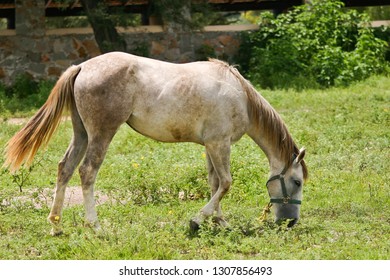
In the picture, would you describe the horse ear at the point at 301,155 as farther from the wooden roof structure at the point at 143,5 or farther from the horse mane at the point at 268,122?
the wooden roof structure at the point at 143,5

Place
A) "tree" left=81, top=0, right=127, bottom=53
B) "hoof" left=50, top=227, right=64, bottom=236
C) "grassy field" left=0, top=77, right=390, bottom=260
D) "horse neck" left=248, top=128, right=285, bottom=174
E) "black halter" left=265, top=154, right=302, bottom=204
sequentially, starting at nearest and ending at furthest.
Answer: "grassy field" left=0, top=77, right=390, bottom=260
"hoof" left=50, top=227, right=64, bottom=236
"black halter" left=265, top=154, right=302, bottom=204
"horse neck" left=248, top=128, right=285, bottom=174
"tree" left=81, top=0, right=127, bottom=53

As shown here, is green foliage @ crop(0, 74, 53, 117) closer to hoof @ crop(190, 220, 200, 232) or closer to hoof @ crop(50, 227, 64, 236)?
hoof @ crop(50, 227, 64, 236)

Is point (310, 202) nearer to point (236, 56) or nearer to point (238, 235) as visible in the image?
point (238, 235)

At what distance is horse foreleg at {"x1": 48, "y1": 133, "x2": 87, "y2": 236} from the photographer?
770 centimetres

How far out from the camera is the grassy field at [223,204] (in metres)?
6.92

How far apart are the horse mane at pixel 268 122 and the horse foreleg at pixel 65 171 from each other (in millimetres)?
1495

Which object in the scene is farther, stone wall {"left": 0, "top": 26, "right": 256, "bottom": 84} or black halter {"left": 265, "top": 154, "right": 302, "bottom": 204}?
stone wall {"left": 0, "top": 26, "right": 256, "bottom": 84}

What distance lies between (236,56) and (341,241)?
12.3 meters

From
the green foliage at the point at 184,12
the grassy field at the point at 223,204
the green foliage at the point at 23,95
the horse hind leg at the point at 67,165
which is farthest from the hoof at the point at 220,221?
the green foliage at the point at 184,12

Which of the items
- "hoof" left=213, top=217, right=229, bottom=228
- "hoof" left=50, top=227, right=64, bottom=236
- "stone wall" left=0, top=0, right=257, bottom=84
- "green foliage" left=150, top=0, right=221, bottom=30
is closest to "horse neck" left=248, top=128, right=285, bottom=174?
"hoof" left=213, top=217, right=229, bottom=228

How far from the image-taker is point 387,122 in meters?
13.2

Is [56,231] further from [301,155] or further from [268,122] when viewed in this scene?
[301,155]
